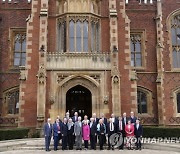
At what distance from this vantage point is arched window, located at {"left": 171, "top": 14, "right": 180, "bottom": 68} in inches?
1065

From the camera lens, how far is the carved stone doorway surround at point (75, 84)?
1989 centimetres

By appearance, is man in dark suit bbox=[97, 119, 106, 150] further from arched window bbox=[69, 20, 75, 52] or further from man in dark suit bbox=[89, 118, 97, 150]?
arched window bbox=[69, 20, 75, 52]

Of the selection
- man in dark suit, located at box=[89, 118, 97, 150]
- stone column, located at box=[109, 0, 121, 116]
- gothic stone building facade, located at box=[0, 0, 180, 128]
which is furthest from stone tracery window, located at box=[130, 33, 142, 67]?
man in dark suit, located at box=[89, 118, 97, 150]

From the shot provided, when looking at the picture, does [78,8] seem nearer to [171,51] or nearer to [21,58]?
[21,58]

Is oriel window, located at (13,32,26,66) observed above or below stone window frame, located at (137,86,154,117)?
above

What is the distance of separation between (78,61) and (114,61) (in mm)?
2457

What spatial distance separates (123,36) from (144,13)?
783cm

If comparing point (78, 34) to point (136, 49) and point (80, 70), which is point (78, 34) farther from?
point (136, 49)

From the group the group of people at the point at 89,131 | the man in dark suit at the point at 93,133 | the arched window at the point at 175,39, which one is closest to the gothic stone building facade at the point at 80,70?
the arched window at the point at 175,39

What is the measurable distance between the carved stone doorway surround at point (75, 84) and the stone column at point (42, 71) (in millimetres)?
653

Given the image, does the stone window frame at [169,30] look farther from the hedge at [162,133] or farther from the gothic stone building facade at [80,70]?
the hedge at [162,133]

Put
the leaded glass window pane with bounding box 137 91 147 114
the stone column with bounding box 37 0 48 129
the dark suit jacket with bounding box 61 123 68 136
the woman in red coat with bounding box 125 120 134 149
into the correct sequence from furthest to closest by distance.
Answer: the leaded glass window pane with bounding box 137 91 147 114 < the stone column with bounding box 37 0 48 129 < the woman in red coat with bounding box 125 120 134 149 < the dark suit jacket with bounding box 61 123 68 136

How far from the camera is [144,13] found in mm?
28141

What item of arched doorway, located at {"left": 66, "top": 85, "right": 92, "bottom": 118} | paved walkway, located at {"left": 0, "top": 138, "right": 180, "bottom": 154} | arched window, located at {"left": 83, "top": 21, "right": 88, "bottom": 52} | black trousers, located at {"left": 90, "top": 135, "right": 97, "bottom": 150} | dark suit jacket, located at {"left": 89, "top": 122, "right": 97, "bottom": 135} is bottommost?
paved walkway, located at {"left": 0, "top": 138, "right": 180, "bottom": 154}
